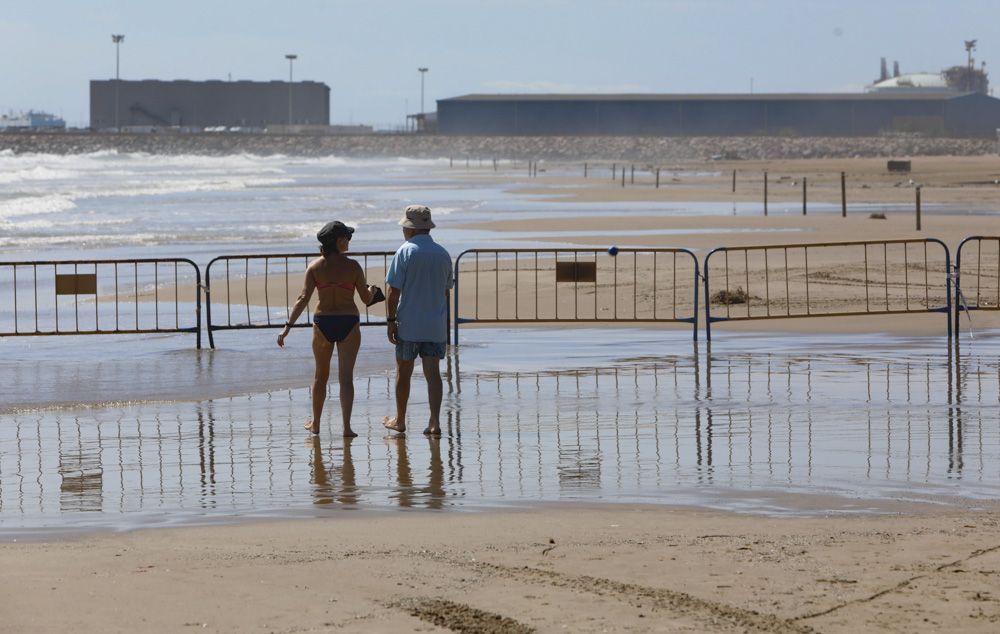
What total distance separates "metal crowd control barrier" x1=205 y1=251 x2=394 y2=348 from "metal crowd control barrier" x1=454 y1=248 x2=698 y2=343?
4.34 feet

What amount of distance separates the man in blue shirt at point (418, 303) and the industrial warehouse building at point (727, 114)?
465 feet

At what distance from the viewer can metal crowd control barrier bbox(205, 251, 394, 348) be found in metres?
16.7

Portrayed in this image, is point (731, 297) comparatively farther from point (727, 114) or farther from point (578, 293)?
point (727, 114)

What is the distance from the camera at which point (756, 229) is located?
35.3m

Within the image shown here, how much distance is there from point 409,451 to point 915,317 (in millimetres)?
9454

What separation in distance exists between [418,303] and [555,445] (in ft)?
4.69

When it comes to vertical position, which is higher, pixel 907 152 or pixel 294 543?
pixel 907 152

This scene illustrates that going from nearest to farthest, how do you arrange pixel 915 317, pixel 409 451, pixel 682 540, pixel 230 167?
pixel 682 540 → pixel 409 451 → pixel 915 317 → pixel 230 167

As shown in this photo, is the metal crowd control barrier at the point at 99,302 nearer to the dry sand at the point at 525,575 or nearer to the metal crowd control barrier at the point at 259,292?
the metal crowd control barrier at the point at 259,292

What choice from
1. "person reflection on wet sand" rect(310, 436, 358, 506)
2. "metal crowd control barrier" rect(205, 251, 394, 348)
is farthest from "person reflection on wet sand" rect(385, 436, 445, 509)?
"metal crowd control barrier" rect(205, 251, 394, 348)

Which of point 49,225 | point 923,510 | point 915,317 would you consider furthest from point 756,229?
point 923,510

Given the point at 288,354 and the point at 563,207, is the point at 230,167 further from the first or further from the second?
the point at 288,354

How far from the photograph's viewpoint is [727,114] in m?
154

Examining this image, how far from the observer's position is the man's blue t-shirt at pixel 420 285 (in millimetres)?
10805
